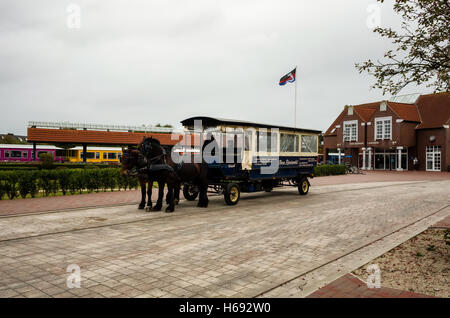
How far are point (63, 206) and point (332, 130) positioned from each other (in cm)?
5021

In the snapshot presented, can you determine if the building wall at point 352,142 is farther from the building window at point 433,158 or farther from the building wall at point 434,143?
the building window at point 433,158

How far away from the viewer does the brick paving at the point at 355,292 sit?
4.26 m

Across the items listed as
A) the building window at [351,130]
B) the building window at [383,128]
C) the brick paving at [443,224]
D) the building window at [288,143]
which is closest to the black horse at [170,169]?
the building window at [288,143]

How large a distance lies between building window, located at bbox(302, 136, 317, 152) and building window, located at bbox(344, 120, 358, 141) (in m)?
36.7

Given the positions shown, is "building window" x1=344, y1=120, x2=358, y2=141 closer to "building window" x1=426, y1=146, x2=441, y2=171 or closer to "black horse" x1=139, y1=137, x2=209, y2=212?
"building window" x1=426, y1=146, x2=441, y2=171

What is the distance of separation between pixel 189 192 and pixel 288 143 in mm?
4848

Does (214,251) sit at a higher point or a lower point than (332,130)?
lower

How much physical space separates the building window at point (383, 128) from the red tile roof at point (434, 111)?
3.63 metres

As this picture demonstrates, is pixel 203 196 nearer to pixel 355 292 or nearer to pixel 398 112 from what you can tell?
pixel 355 292

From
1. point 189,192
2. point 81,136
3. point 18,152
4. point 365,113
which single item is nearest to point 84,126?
point 81,136

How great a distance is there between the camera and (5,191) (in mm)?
13688

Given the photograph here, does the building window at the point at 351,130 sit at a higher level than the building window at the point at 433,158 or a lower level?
higher
